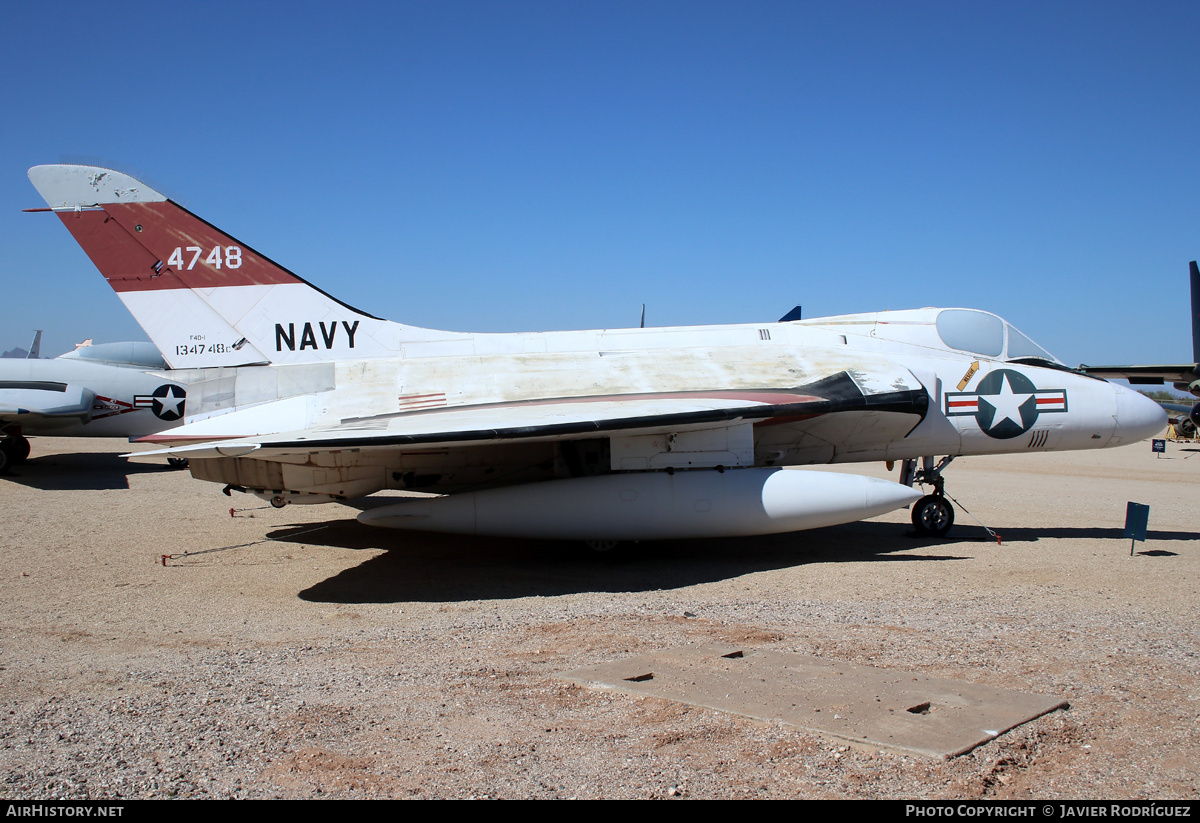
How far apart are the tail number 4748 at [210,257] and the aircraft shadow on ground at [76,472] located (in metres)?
7.27

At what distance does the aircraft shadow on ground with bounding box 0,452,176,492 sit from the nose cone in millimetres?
17954

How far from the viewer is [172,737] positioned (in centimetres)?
416

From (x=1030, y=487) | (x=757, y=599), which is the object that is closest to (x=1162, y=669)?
(x=757, y=599)

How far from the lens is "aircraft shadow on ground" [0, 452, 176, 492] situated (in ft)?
56.0

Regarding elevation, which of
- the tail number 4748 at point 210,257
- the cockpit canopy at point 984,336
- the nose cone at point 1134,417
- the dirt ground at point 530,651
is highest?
the tail number 4748 at point 210,257

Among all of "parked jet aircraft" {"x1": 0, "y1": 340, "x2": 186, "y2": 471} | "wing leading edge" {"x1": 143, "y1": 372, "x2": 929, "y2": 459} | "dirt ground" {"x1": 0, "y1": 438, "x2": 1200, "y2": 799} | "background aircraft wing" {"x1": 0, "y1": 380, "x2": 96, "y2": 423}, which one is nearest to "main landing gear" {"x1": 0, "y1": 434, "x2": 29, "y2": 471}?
"parked jet aircraft" {"x1": 0, "y1": 340, "x2": 186, "y2": 471}

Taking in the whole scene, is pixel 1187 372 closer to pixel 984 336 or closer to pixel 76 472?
pixel 984 336

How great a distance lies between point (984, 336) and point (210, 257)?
1123 centimetres

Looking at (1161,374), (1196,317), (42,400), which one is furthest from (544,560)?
(1196,317)

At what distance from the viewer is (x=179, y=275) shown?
10.8m

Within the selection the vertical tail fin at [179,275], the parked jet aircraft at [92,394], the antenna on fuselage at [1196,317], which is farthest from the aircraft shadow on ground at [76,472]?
the antenna on fuselage at [1196,317]

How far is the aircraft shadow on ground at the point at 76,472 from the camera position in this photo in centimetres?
1708

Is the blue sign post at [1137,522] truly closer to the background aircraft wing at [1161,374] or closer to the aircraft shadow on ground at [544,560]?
the aircraft shadow on ground at [544,560]
